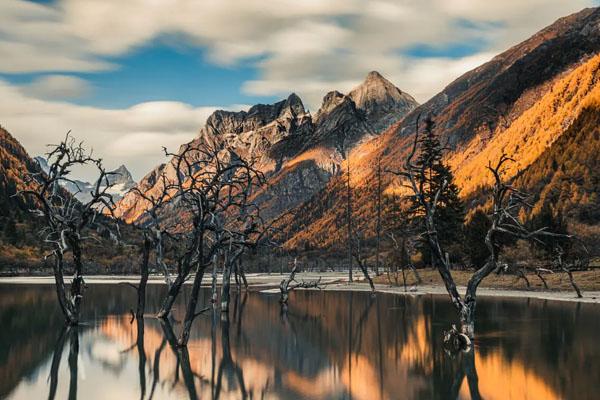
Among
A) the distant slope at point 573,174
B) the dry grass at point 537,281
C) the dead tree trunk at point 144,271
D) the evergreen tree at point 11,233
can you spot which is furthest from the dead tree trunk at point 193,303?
the evergreen tree at point 11,233

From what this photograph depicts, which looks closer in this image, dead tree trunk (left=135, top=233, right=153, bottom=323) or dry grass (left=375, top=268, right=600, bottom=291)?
dead tree trunk (left=135, top=233, right=153, bottom=323)

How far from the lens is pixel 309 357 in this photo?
93.2ft

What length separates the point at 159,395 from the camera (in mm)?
20859

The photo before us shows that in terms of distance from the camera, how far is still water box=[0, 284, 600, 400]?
840 inches

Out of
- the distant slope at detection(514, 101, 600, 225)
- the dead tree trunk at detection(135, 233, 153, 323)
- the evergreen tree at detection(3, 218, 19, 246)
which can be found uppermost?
the distant slope at detection(514, 101, 600, 225)

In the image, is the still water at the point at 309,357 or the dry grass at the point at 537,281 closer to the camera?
the still water at the point at 309,357

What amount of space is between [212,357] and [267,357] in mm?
2367

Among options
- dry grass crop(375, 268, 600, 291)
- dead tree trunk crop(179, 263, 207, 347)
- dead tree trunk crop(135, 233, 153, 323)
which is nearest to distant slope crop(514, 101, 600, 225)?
dry grass crop(375, 268, 600, 291)

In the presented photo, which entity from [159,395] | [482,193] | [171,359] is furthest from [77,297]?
[482,193]

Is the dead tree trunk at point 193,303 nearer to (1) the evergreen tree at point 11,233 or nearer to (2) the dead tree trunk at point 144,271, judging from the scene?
(2) the dead tree trunk at point 144,271

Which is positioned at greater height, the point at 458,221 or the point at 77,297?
the point at 458,221

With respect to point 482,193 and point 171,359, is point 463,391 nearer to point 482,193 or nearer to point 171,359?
point 171,359

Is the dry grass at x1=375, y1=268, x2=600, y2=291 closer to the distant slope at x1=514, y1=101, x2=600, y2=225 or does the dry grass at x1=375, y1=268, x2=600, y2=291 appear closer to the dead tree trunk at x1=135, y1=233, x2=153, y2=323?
the distant slope at x1=514, y1=101, x2=600, y2=225

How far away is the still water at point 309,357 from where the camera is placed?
21.3 m
